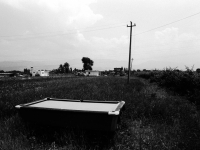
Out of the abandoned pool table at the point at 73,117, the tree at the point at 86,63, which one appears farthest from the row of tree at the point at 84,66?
the abandoned pool table at the point at 73,117

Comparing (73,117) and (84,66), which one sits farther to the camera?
(84,66)

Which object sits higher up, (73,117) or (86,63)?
(86,63)

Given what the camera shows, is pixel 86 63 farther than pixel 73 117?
Yes

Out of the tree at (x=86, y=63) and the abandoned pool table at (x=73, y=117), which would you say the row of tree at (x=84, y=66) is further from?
the abandoned pool table at (x=73, y=117)

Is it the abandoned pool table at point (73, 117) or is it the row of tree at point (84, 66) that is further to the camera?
the row of tree at point (84, 66)

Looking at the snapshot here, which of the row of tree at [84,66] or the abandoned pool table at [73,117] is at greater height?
the row of tree at [84,66]

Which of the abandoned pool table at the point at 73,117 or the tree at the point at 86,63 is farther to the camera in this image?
the tree at the point at 86,63

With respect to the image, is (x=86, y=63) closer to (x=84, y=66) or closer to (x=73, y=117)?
(x=84, y=66)

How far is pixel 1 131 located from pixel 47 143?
4.61 ft

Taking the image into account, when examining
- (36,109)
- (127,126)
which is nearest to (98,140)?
(127,126)

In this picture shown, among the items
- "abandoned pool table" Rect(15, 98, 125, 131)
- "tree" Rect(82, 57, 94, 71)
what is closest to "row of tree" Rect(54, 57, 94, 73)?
"tree" Rect(82, 57, 94, 71)

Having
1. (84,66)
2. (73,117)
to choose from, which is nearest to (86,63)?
(84,66)

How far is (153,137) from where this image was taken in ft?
12.3

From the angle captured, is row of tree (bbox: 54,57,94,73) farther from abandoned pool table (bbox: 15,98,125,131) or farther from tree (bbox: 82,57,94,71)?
abandoned pool table (bbox: 15,98,125,131)
